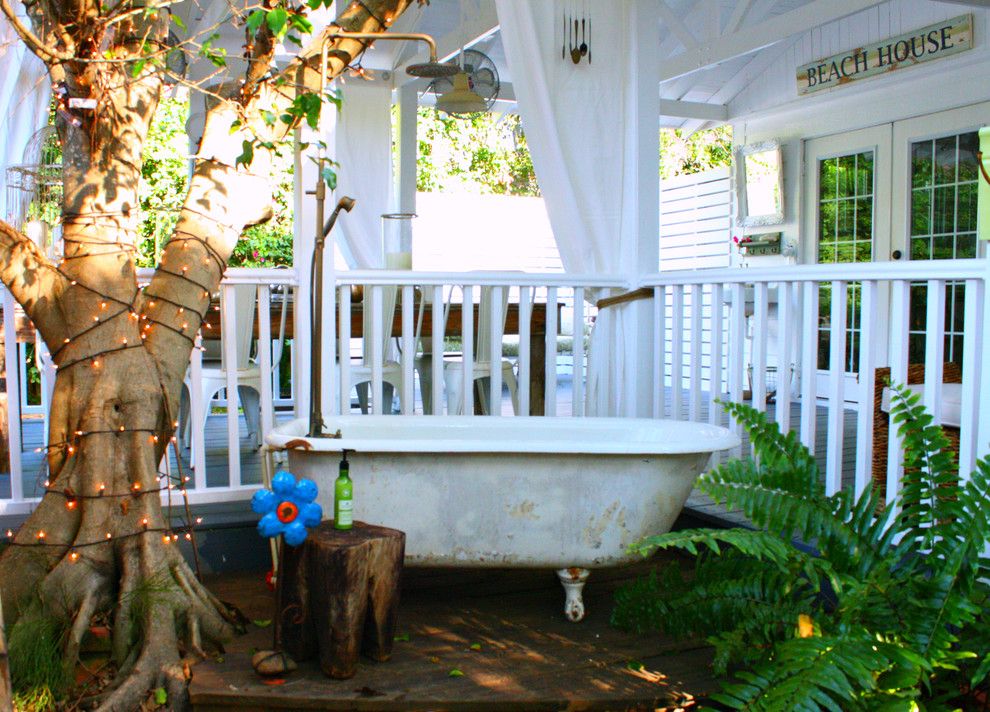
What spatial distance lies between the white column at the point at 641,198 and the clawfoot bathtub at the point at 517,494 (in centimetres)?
125

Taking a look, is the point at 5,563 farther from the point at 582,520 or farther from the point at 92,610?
the point at 582,520

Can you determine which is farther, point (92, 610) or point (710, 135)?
point (710, 135)

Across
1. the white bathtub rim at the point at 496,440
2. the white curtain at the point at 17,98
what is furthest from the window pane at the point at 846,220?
the white curtain at the point at 17,98

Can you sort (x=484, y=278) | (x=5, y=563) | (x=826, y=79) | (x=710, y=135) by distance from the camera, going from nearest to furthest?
(x=5, y=563) → (x=484, y=278) → (x=826, y=79) → (x=710, y=135)

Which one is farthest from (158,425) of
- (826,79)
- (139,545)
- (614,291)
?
(826,79)

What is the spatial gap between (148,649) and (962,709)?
2042 millimetres

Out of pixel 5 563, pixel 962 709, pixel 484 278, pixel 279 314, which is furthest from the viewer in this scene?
pixel 279 314

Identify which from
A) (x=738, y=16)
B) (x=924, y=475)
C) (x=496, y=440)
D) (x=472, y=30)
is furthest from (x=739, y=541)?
(x=738, y=16)

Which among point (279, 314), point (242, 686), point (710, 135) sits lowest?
point (242, 686)

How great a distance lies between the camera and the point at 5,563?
Result: 2916 mm

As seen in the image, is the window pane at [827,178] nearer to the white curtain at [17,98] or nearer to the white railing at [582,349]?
the white railing at [582,349]

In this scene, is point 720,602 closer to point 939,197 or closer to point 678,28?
point 939,197

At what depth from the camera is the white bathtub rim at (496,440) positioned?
Answer: 117 inches

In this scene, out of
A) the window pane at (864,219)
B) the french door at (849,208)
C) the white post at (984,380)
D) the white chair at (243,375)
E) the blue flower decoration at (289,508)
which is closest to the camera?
the blue flower decoration at (289,508)
